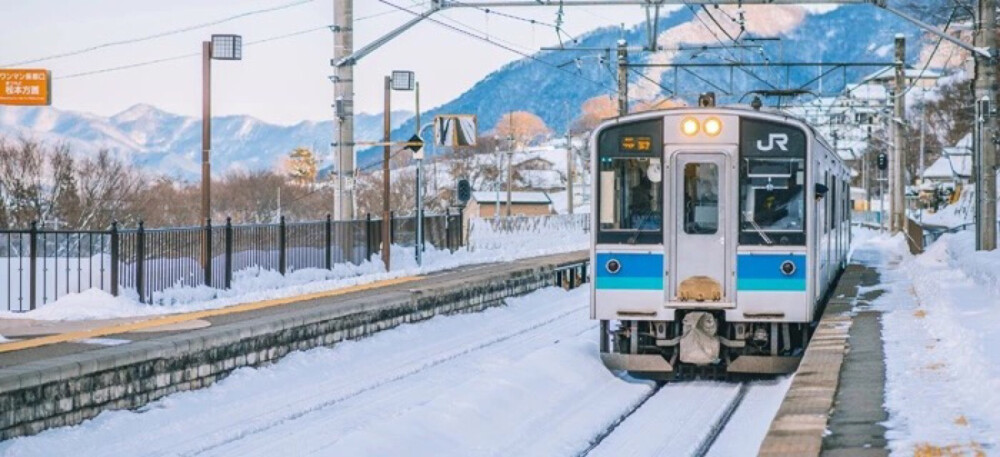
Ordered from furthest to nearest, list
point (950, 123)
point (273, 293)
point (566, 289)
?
point (950, 123)
point (566, 289)
point (273, 293)

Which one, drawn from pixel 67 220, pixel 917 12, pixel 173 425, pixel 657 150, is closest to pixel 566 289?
pixel 917 12

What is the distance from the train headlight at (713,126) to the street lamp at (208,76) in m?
11.3

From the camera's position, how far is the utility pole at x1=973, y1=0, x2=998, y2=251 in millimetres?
25500

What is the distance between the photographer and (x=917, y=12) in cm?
3259

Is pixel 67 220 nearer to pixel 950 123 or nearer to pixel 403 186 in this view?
pixel 403 186

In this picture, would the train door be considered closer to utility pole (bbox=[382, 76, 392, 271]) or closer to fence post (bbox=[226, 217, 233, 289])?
fence post (bbox=[226, 217, 233, 289])

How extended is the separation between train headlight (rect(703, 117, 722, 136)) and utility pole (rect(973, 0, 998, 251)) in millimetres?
11734

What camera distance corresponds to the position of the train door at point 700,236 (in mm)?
Answer: 15297

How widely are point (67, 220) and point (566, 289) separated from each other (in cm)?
2600

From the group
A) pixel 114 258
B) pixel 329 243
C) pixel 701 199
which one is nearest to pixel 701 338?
pixel 701 199

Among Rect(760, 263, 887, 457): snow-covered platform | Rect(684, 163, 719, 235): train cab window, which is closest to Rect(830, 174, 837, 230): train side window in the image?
Rect(760, 263, 887, 457): snow-covered platform

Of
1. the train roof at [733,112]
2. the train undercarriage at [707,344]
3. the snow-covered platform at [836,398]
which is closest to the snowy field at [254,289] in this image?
the train undercarriage at [707,344]

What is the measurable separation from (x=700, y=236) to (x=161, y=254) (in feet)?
31.4

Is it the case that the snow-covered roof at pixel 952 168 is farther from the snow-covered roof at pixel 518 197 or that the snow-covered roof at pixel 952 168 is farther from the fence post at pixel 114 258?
the fence post at pixel 114 258
